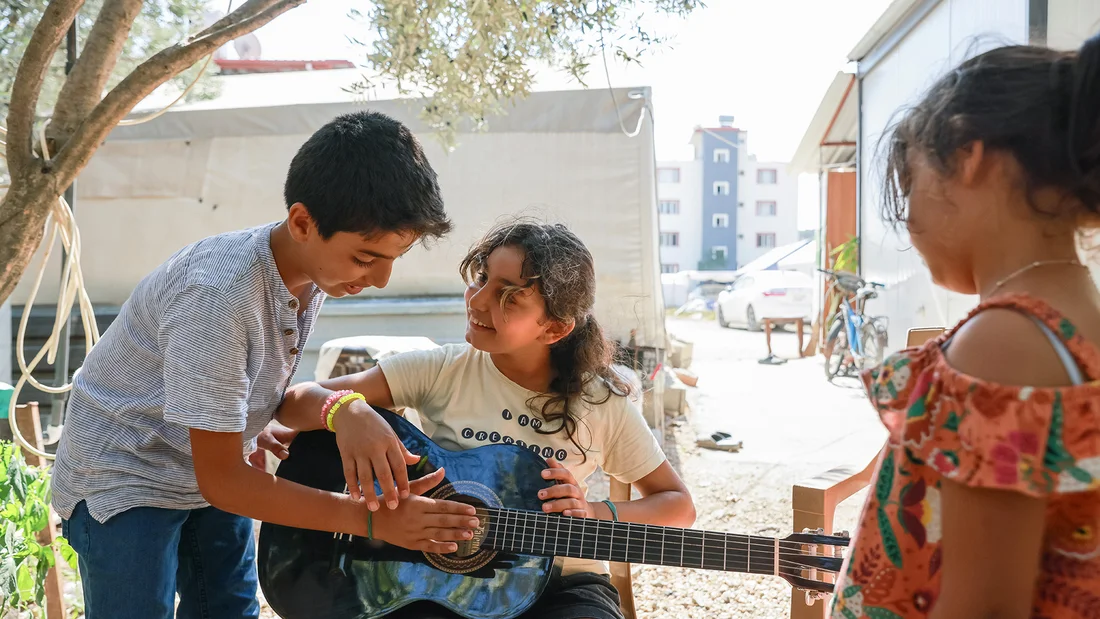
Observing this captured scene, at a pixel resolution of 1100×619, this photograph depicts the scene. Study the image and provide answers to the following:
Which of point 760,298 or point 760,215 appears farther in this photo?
point 760,215

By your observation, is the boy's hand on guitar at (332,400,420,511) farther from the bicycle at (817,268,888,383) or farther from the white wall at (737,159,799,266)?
the white wall at (737,159,799,266)

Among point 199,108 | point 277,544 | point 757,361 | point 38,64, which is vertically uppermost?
point 199,108

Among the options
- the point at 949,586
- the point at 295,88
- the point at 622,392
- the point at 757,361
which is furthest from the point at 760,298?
the point at 949,586

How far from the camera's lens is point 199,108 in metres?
5.94

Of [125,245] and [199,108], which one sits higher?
[199,108]

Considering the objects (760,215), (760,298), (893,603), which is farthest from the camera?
(760,215)

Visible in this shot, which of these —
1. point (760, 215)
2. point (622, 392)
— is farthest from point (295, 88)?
point (760, 215)

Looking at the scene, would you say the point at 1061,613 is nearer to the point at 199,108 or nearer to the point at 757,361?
the point at 199,108

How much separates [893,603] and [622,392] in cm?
109

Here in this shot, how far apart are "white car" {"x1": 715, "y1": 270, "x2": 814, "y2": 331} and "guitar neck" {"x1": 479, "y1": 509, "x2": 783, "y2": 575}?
47.6 ft

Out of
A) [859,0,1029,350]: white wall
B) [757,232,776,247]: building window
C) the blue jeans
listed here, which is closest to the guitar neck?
the blue jeans

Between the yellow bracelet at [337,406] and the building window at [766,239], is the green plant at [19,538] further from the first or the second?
the building window at [766,239]

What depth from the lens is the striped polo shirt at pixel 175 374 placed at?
1339 millimetres

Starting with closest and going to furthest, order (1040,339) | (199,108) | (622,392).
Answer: (1040,339) < (622,392) < (199,108)
